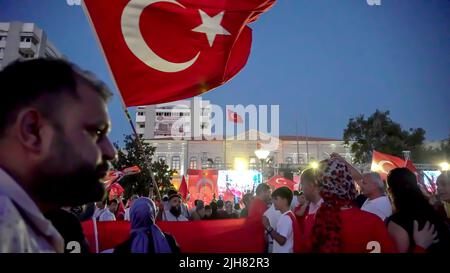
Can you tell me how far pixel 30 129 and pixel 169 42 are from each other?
3.07m

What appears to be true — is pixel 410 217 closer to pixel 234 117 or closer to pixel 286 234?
pixel 286 234

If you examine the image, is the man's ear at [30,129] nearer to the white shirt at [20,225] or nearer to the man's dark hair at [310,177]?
the white shirt at [20,225]

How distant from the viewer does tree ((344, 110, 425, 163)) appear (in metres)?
40.4

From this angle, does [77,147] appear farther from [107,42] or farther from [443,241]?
[107,42]

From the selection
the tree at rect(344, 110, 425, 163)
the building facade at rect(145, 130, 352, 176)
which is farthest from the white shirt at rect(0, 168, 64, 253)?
the building facade at rect(145, 130, 352, 176)

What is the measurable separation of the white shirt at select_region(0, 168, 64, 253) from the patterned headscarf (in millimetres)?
1873

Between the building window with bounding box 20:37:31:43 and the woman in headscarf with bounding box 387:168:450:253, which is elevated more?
the building window with bounding box 20:37:31:43

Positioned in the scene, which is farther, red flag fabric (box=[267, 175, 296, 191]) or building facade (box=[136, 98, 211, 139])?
building facade (box=[136, 98, 211, 139])

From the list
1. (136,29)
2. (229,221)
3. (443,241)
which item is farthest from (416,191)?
(136,29)

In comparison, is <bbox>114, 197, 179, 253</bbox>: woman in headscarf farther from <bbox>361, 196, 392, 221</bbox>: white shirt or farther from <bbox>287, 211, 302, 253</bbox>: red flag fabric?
<bbox>361, 196, 392, 221</bbox>: white shirt

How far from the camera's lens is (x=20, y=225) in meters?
0.71

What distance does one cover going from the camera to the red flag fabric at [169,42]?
3.32 m

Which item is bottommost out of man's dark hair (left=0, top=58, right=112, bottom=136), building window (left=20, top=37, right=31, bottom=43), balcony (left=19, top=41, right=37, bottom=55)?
man's dark hair (left=0, top=58, right=112, bottom=136)

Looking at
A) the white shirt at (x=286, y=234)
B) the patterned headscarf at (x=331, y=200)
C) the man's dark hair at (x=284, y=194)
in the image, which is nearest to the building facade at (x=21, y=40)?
the man's dark hair at (x=284, y=194)
